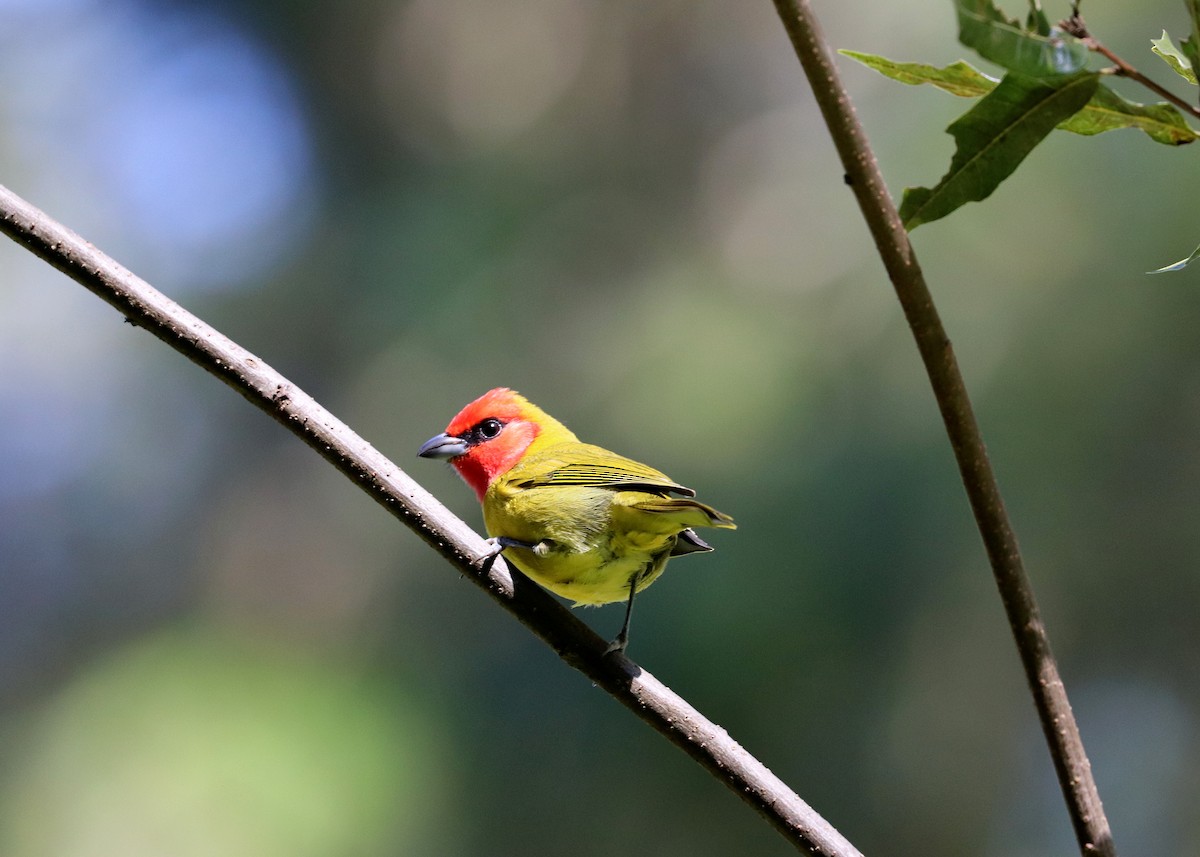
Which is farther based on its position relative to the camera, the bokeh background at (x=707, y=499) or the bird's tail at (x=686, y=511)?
the bokeh background at (x=707, y=499)

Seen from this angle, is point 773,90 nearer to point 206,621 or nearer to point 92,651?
point 206,621

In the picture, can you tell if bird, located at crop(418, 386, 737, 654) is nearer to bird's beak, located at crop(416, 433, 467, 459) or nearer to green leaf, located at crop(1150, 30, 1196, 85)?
bird's beak, located at crop(416, 433, 467, 459)

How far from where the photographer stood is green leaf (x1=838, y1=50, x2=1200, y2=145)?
158 cm

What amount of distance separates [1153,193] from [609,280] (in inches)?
167

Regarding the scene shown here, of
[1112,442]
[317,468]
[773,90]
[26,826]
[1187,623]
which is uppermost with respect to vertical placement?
[773,90]

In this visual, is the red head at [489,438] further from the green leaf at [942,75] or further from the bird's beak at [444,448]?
the green leaf at [942,75]

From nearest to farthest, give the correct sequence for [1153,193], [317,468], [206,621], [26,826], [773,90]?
[1153,193], [26,826], [206,621], [773,90], [317,468]

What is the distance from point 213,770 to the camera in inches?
289

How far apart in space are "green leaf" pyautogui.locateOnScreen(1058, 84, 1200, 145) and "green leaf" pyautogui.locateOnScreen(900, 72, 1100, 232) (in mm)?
113

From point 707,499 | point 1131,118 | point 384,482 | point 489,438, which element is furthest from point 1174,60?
point 707,499

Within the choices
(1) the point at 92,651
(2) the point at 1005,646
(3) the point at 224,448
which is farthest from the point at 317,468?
(2) the point at 1005,646

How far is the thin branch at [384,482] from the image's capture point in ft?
5.76

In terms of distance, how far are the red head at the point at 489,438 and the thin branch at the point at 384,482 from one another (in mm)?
1492

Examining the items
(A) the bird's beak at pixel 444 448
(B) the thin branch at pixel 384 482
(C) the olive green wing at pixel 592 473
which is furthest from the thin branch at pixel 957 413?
(A) the bird's beak at pixel 444 448
